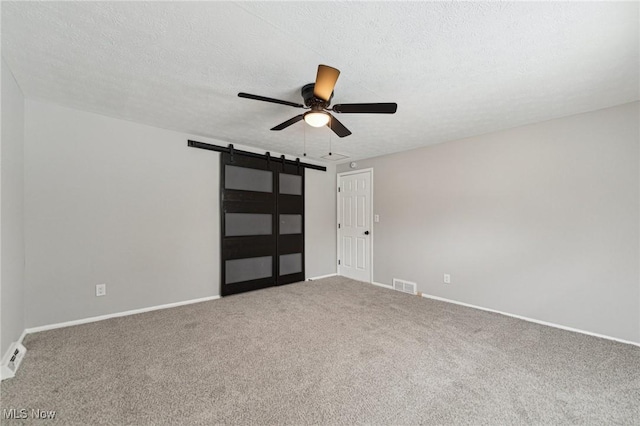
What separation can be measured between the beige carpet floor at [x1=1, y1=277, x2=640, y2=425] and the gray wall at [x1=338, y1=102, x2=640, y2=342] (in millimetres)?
440

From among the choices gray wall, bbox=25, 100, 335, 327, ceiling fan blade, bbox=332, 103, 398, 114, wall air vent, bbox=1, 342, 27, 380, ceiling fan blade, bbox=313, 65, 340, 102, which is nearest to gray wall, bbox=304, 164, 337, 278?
gray wall, bbox=25, 100, 335, 327

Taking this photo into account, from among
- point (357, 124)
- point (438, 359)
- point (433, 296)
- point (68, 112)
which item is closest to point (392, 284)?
point (433, 296)

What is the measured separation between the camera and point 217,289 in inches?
156

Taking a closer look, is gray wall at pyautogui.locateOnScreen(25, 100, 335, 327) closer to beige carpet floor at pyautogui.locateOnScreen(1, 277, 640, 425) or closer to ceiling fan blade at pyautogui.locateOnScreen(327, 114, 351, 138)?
beige carpet floor at pyautogui.locateOnScreen(1, 277, 640, 425)

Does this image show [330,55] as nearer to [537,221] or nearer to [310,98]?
[310,98]

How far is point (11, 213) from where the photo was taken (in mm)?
2256

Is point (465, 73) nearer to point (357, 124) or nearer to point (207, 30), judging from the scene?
point (357, 124)

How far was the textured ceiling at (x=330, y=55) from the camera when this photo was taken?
1514 mm

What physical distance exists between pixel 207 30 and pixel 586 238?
3996mm

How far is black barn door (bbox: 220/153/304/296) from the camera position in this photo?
4.08 metres

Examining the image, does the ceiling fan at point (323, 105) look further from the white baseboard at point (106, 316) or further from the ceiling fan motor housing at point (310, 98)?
the white baseboard at point (106, 316)

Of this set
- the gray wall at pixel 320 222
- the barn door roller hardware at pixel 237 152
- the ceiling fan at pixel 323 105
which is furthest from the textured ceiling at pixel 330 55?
the gray wall at pixel 320 222

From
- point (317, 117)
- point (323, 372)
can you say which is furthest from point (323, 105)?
point (323, 372)

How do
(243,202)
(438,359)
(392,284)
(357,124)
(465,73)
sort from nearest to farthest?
(465,73) → (438,359) → (357,124) → (243,202) → (392,284)
